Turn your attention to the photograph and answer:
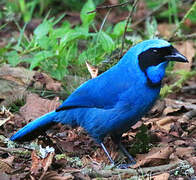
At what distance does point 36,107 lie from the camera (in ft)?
15.0

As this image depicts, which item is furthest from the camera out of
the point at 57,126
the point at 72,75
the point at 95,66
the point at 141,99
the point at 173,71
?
the point at 173,71

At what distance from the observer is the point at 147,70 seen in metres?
3.71

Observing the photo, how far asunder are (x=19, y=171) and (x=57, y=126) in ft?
3.86

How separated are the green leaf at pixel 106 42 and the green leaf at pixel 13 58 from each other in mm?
901

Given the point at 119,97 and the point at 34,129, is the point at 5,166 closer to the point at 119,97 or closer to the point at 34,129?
the point at 34,129

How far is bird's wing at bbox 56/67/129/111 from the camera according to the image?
3786mm

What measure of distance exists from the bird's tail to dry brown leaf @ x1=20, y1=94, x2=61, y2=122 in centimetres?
43

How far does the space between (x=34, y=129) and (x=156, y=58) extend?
112cm

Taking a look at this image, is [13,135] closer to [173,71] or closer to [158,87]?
[158,87]

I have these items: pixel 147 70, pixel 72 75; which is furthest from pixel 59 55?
pixel 147 70

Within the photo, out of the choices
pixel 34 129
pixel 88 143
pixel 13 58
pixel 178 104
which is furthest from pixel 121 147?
pixel 13 58

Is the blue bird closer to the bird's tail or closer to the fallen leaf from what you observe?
the bird's tail

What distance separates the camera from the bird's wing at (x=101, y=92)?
3.79 metres

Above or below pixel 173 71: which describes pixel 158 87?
above
